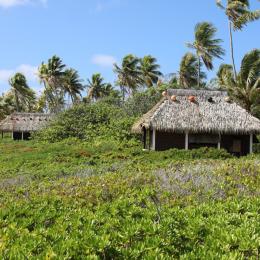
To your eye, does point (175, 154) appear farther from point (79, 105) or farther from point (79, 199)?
point (79, 105)

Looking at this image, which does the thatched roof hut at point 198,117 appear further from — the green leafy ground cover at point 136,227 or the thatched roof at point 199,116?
the green leafy ground cover at point 136,227

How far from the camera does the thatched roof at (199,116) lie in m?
22.6

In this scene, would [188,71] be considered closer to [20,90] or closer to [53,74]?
[53,74]

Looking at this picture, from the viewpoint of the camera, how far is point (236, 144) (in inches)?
960

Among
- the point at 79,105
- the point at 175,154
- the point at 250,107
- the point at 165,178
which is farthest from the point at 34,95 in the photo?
the point at 165,178

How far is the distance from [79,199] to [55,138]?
83.3ft

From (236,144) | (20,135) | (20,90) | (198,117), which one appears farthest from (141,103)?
(20,90)

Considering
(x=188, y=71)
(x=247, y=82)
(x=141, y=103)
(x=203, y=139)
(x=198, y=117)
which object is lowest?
(x=203, y=139)

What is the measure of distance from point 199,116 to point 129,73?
2551 cm

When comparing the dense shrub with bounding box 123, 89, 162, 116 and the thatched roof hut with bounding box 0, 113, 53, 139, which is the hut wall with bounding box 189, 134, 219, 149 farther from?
the thatched roof hut with bounding box 0, 113, 53, 139

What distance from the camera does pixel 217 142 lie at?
77.6 ft

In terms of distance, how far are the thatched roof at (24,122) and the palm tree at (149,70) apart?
1218 cm

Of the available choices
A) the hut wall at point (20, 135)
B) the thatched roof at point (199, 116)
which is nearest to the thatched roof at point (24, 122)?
the hut wall at point (20, 135)

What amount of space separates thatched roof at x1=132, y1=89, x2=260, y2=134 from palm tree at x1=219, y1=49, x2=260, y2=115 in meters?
4.54
